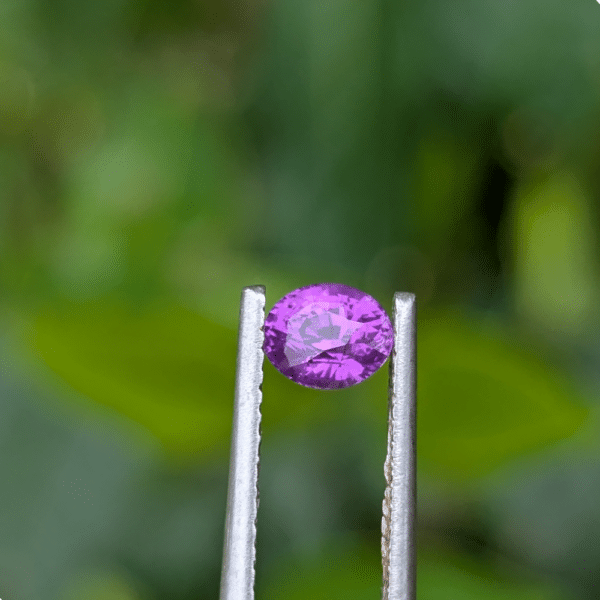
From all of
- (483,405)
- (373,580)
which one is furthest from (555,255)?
(373,580)

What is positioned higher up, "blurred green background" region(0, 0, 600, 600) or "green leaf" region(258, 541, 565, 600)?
Answer: "blurred green background" region(0, 0, 600, 600)

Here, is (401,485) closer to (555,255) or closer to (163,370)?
(163,370)

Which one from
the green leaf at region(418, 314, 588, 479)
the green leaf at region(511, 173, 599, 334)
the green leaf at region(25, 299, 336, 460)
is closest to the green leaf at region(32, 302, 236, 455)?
the green leaf at region(25, 299, 336, 460)

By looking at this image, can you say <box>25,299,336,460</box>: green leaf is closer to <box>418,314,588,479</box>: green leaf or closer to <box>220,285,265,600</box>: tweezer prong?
<box>418,314,588,479</box>: green leaf

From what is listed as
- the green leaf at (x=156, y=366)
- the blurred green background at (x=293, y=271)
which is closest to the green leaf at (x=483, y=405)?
the blurred green background at (x=293, y=271)

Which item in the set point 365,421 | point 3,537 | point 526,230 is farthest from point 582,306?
point 3,537
